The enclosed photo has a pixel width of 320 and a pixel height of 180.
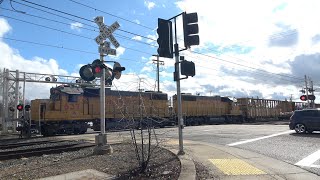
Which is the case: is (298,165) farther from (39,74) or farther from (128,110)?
(39,74)

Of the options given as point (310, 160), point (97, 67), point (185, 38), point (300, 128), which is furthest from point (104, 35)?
point (300, 128)

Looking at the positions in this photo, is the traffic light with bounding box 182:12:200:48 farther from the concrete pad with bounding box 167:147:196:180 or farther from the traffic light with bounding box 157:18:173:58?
the concrete pad with bounding box 167:147:196:180

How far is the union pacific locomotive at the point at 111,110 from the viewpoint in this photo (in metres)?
11.0

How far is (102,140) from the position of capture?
11.2m

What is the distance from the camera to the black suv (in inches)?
748

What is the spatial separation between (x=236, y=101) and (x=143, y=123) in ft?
135

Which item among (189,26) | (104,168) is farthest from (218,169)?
(189,26)

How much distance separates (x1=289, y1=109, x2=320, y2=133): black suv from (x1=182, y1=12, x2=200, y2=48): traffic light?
1123 cm

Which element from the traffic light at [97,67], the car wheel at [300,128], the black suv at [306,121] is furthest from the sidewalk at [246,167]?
the car wheel at [300,128]

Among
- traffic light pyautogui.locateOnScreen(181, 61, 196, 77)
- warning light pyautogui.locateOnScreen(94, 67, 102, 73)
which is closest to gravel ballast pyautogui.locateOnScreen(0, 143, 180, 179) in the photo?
traffic light pyautogui.locateOnScreen(181, 61, 196, 77)

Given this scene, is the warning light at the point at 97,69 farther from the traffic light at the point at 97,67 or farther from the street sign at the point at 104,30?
the street sign at the point at 104,30

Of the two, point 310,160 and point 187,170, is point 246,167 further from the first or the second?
point 310,160

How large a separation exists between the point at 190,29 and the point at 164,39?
3.10 ft

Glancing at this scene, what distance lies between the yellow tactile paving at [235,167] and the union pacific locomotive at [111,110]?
220cm
